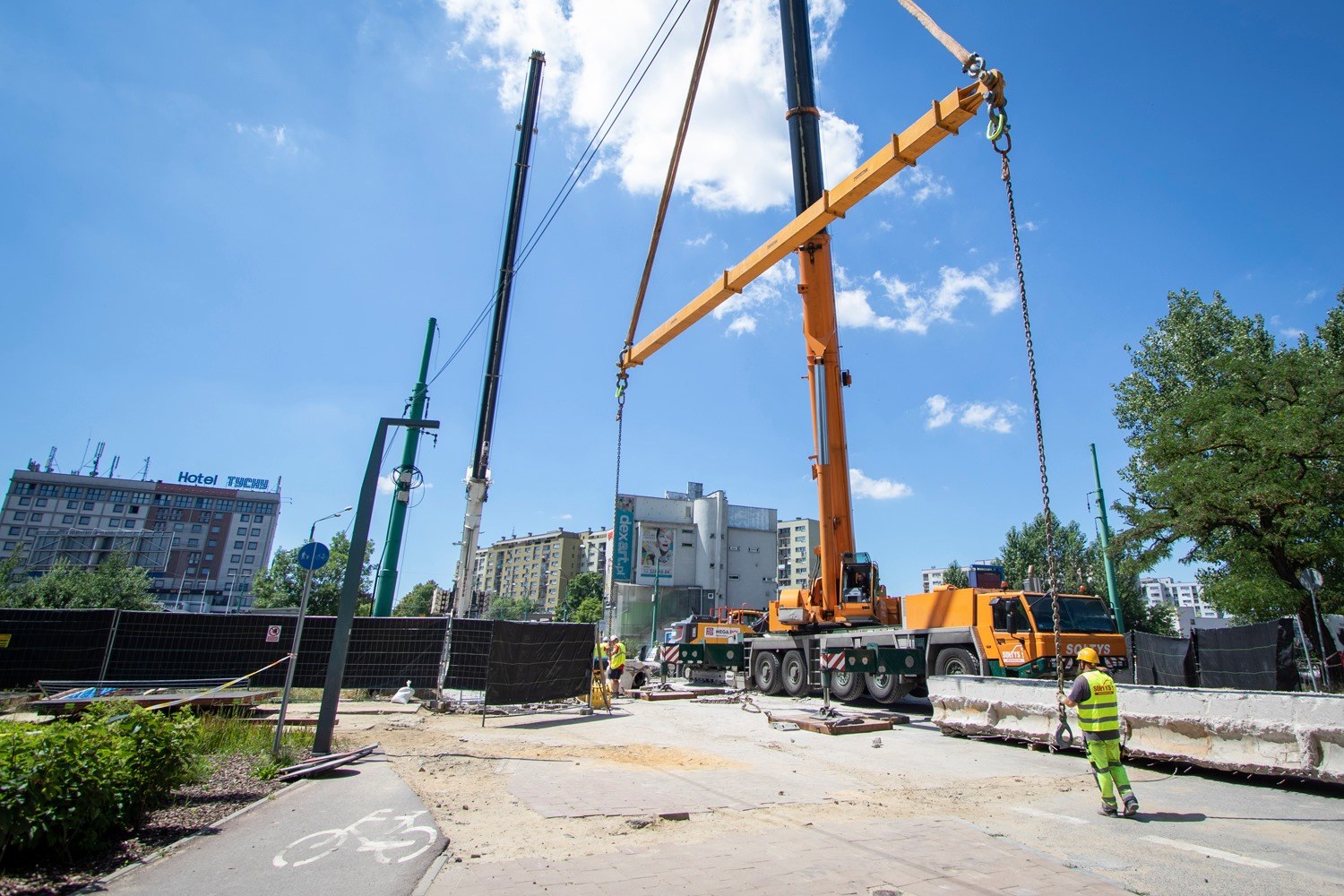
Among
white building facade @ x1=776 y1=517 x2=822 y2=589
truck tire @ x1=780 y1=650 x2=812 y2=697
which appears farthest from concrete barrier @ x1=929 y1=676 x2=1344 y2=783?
white building facade @ x1=776 y1=517 x2=822 y2=589

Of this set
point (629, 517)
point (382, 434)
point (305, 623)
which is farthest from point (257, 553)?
point (382, 434)

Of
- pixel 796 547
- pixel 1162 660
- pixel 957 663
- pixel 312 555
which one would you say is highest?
pixel 796 547

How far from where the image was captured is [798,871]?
4.40 meters

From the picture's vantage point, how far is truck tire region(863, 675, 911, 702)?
1404 cm

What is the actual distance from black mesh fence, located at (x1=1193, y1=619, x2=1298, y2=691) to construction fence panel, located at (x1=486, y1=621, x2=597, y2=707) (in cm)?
1144

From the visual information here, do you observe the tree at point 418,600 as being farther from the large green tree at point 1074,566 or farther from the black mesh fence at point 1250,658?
the black mesh fence at point 1250,658

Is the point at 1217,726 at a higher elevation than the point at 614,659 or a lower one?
lower

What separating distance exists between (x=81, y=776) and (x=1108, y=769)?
7.48 m

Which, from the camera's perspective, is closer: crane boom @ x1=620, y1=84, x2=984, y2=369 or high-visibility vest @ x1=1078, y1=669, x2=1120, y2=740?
high-visibility vest @ x1=1078, y1=669, x2=1120, y2=740

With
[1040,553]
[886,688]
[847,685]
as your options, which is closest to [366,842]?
[886,688]

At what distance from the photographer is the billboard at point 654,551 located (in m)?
77.3

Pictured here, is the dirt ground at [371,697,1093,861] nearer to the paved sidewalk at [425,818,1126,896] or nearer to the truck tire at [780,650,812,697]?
the paved sidewalk at [425,818,1126,896]

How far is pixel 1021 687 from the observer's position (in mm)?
9867

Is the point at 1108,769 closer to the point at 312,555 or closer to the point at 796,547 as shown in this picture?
the point at 312,555
